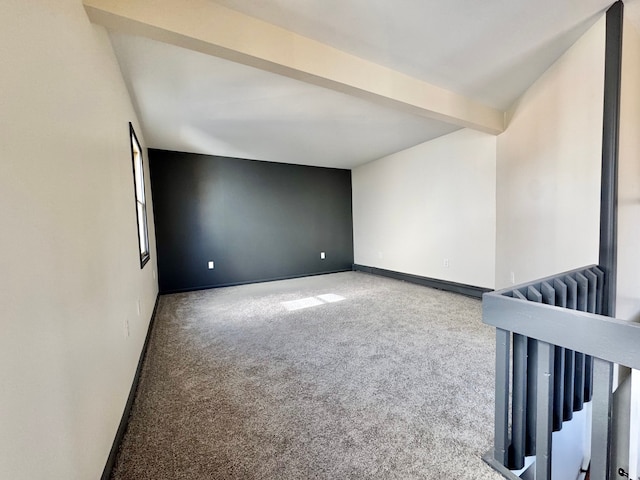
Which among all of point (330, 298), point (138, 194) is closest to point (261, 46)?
point (138, 194)

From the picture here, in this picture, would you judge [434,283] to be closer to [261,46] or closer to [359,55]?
[359,55]

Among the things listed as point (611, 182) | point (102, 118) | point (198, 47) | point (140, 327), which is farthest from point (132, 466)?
point (611, 182)

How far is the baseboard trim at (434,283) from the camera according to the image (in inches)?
141

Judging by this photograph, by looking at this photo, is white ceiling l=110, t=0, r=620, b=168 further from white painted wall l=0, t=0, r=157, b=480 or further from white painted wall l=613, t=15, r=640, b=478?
white painted wall l=0, t=0, r=157, b=480

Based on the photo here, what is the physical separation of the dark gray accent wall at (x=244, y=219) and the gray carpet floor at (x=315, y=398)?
1.65 metres

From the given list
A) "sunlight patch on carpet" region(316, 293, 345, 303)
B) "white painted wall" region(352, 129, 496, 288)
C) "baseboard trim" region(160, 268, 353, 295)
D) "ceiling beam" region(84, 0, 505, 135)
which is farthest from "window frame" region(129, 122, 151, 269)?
"white painted wall" region(352, 129, 496, 288)

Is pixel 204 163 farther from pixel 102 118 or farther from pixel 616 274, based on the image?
pixel 616 274

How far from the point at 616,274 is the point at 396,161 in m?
3.38

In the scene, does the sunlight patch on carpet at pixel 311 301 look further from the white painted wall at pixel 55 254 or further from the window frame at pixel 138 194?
the white painted wall at pixel 55 254

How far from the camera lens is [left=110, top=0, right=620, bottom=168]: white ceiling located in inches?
65.8

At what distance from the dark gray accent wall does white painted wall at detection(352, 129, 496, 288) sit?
778 millimetres

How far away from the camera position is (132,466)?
1171 millimetres

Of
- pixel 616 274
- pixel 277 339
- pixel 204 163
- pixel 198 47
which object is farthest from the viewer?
pixel 204 163

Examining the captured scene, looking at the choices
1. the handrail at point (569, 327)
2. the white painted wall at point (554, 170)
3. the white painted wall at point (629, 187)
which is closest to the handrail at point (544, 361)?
the handrail at point (569, 327)
